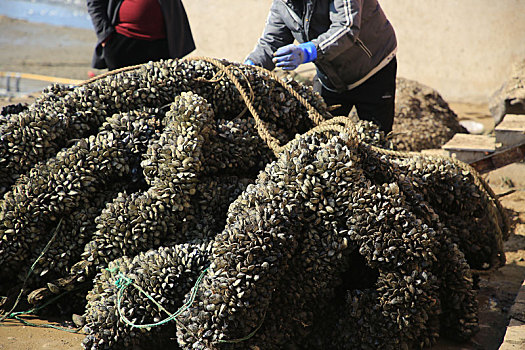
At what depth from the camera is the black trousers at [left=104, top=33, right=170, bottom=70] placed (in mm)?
Answer: 4281

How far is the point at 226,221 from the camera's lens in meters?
2.35

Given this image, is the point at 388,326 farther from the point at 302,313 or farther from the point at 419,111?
the point at 419,111

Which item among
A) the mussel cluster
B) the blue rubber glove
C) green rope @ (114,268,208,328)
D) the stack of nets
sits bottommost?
the mussel cluster

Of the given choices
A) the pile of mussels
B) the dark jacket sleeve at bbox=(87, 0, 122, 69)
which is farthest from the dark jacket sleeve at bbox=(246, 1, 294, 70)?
the dark jacket sleeve at bbox=(87, 0, 122, 69)

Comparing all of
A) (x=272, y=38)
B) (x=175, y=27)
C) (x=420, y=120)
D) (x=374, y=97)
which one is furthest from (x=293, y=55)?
(x=420, y=120)

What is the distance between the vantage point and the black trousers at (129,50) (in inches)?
169

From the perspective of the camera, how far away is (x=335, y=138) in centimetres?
228

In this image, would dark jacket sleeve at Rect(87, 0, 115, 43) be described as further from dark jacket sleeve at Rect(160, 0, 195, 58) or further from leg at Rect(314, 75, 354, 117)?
leg at Rect(314, 75, 354, 117)

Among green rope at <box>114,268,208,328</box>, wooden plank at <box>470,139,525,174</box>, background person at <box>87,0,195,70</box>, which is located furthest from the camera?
background person at <box>87,0,195,70</box>

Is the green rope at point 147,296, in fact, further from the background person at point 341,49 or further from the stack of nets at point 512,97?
the stack of nets at point 512,97

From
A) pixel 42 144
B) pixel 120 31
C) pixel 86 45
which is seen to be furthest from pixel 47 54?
pixel 42 144

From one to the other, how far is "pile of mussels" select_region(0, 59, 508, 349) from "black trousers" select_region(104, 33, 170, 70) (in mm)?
1527

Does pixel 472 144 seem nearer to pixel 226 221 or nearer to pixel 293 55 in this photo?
pixel 293 55

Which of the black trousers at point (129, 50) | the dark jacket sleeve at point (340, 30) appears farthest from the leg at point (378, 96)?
the black trousers at point (129, 50)
